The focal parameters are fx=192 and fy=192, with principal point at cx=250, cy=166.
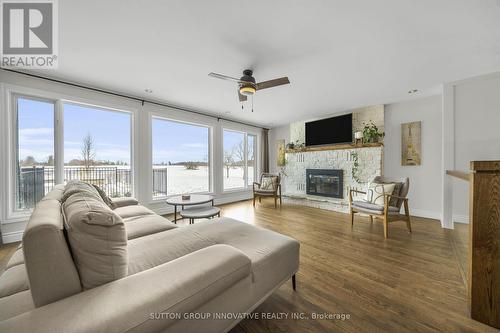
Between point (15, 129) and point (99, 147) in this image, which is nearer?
point (15, 129)

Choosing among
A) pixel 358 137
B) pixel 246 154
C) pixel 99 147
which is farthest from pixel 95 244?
pixel 246 154

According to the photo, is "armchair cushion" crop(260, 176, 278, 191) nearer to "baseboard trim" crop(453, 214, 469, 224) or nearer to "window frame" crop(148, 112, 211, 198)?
"window frame" crop(148, 112, 211, 198)

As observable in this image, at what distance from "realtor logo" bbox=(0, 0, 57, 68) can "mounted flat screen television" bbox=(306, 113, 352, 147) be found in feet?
16.2

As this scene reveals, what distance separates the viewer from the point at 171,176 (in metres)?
4.58

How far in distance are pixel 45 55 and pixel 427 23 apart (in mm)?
4124

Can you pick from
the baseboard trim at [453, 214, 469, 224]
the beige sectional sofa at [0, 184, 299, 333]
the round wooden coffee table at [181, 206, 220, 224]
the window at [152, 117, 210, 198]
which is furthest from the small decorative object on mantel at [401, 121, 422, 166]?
the window at [152, 117, 210, 198]

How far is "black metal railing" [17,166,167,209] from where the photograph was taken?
2.84 meters

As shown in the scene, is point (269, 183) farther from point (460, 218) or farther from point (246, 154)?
point (460, 218)

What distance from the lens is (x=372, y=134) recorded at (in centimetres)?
416

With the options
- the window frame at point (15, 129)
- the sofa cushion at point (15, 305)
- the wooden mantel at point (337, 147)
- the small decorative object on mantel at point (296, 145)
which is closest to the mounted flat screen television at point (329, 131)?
the wooden mantel at point (337, 147)

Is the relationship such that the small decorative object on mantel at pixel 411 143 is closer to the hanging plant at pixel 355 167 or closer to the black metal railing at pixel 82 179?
the hanging plant at pixel 355 167

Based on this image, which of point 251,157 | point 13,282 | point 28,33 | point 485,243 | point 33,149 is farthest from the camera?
point 251,157

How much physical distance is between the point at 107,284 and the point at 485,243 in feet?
7.46

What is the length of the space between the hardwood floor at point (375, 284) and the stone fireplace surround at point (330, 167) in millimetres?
1386
